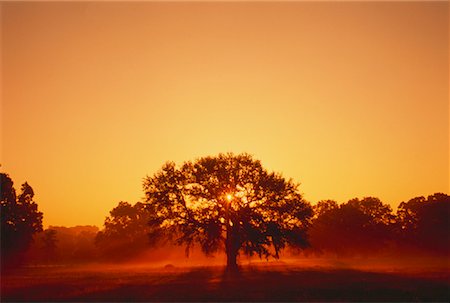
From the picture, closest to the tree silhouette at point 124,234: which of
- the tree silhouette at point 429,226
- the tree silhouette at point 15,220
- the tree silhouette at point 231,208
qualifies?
the tree silhouette at point 15,220

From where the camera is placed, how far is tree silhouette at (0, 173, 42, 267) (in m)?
53.3

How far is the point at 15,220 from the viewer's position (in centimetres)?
5631

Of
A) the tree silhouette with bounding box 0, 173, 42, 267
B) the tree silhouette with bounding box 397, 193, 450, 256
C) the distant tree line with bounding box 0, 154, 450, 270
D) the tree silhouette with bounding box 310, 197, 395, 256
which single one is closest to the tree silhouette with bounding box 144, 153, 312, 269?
the distant tree line with bounding box 0, 154, 450, 270

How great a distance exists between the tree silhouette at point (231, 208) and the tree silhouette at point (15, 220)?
2090cm

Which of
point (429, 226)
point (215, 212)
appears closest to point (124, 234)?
point (215, 212)

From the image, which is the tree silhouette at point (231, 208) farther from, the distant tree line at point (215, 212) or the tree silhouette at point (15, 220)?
the tree silhouette at point (15, 220)

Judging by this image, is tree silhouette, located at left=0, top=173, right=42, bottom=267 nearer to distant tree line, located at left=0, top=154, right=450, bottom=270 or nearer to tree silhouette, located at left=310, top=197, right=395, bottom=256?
distant tree line, located at left=0, top=154, right=450, bottom=270

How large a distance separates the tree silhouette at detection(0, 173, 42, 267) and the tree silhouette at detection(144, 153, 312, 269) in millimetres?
20903

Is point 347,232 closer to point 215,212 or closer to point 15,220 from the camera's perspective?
point 215,212

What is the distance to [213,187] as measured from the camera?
47.8 metres

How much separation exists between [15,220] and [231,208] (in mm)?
32492

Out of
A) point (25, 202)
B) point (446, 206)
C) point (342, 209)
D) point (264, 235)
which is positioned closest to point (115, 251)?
point (25, 202)

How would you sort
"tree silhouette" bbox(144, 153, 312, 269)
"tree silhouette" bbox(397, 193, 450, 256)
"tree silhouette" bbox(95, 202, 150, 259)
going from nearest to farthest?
"tree silhouette" bbox(144, 153, 312, 269)
"tree silhouette" bbox(397, 193, 450, 256)
"tree silhouette" bbox(95, 202, 150, 259)

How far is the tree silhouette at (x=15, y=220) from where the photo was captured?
175ft
